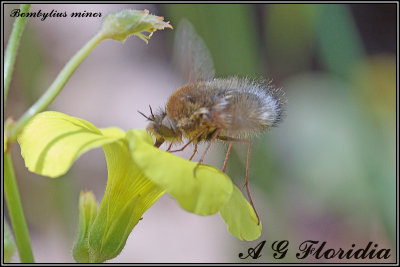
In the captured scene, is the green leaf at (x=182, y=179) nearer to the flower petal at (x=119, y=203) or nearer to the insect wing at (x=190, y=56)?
the flower petal at (x=119, y=203)

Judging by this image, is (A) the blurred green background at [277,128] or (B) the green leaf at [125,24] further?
(A) the blurred green background at [277,128]

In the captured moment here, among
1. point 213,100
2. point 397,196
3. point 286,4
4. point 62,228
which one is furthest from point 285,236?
point 213,100

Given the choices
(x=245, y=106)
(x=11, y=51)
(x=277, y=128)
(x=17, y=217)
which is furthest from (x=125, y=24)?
(x=277, y=128)

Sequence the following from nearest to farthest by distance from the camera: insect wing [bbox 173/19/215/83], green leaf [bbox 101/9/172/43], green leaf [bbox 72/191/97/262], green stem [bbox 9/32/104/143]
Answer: green stem [bbox 9/32/104/143]
green leaf [bbox 101/9/172/43]
green leaf [bbox 72/191/97/262]
insect wing [bbox 173/19/215/83]

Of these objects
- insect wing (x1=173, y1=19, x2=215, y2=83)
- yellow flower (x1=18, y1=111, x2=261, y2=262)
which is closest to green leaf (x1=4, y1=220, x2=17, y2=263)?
yellow flower (x1=18, y1=111, x2=261, y2=262)

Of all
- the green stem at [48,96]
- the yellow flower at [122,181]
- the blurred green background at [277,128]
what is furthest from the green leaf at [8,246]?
the blurred green background at [277,128]

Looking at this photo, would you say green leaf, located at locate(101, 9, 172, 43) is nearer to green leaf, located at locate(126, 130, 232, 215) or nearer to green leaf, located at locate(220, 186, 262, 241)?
green leaf, located at locate(126, 130, 232, 215)
